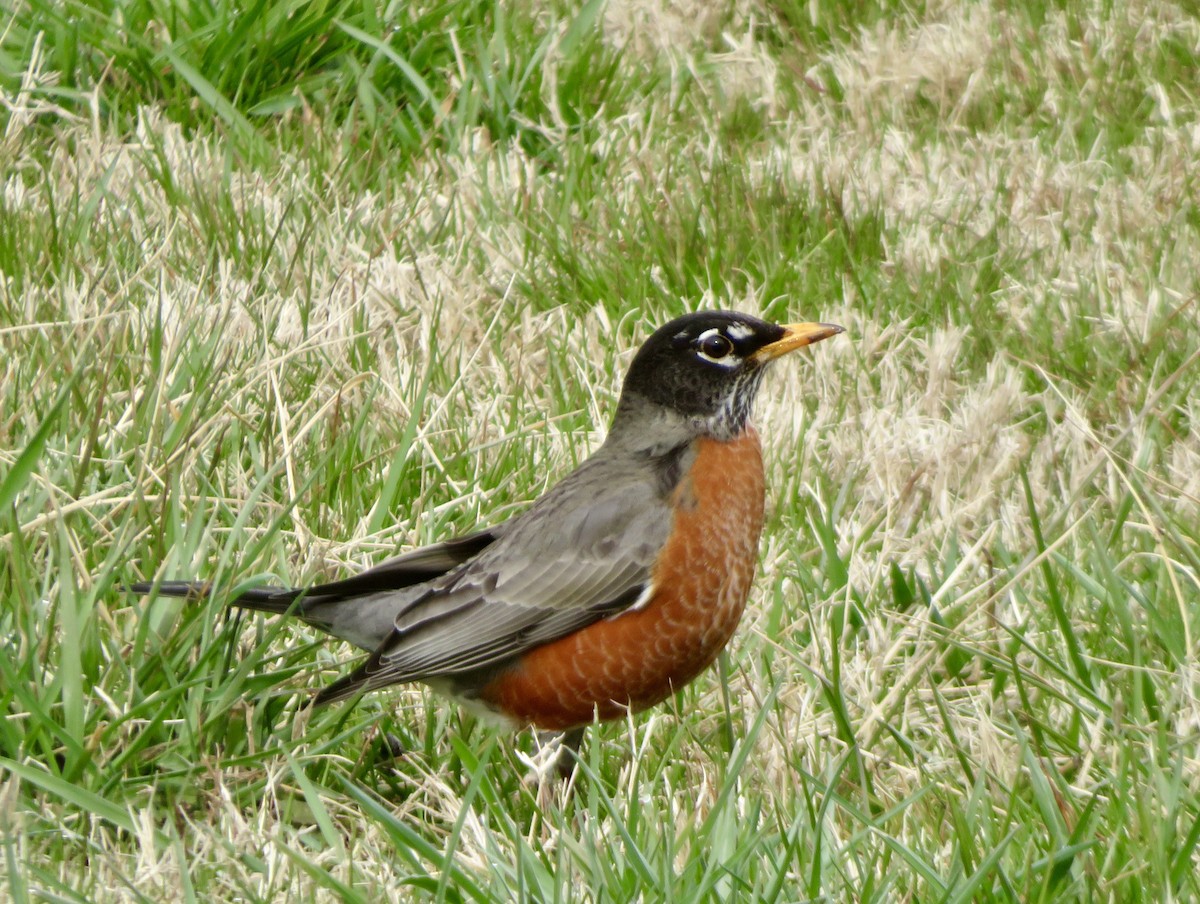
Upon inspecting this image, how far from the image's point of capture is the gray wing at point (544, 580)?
136 inches

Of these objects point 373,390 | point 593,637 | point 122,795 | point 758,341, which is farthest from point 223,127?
point 122,795

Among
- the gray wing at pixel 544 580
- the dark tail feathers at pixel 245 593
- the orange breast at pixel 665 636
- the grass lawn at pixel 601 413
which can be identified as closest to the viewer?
the grass lawn at pixel 601 413

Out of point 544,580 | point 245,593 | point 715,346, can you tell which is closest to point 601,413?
point 715,346

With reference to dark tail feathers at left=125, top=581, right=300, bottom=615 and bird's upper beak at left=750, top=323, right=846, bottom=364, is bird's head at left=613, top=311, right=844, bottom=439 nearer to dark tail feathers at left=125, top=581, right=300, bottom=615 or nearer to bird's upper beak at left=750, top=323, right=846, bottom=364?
bird's upper beak at left=750, top=323, right=846, bottom=364

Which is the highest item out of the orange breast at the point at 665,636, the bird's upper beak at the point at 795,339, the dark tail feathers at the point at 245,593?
the bird's upper beak at the point at 795,339

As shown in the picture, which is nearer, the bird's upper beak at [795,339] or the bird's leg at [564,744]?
the bird's leg at [564,744]

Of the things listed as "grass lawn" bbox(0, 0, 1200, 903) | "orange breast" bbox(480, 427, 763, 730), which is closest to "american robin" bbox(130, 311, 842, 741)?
"orange breast" bbox(480, 427, 763, 730)

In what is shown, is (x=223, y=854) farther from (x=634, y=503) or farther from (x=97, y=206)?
(x=97, y=206)

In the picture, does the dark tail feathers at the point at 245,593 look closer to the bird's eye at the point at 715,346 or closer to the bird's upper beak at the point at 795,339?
the bird's eye at the point at 715,346

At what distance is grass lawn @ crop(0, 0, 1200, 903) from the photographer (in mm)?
2725

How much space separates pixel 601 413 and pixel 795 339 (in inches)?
37.4

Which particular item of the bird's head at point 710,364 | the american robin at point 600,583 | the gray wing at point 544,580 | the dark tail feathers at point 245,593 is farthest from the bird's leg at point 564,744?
the bird's head at point 710,364

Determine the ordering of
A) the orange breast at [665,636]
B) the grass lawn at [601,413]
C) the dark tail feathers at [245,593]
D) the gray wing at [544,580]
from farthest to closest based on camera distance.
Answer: the gray wing at [544,580] < the orange breast at [665,636] < the dark tail feathers at [245,593] < the grass lawn at [601,413]

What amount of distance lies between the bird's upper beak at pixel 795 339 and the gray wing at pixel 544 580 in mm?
395
